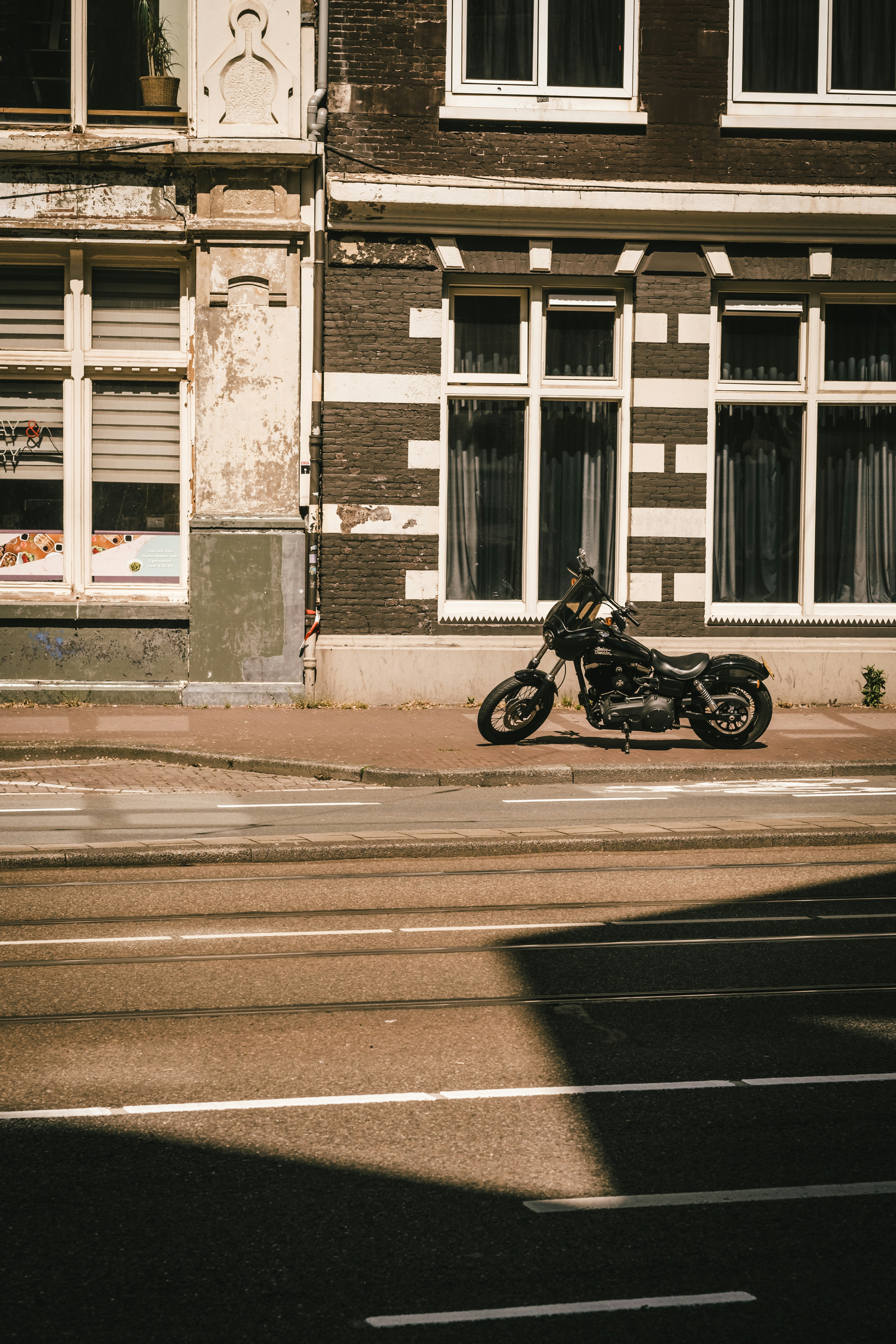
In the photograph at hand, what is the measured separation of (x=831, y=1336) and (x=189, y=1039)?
2.76 meters

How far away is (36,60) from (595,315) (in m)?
6.91

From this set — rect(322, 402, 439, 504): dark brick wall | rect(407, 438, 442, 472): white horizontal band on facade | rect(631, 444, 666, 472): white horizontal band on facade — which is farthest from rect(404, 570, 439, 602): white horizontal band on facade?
rect(631, 444, 666, 472): white horizontal band on facade

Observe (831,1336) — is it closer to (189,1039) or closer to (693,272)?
(189,1039)

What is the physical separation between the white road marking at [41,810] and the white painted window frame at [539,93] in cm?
939

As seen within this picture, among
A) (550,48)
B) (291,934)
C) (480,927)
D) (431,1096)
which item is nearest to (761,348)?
(550,48)

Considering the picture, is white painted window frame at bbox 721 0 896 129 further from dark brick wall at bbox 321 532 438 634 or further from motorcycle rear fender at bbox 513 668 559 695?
motorcycle rear fender at bbox 513 668 559 695

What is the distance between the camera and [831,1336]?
128 inches

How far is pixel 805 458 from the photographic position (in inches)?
669

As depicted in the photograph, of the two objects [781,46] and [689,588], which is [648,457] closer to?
[689,588]

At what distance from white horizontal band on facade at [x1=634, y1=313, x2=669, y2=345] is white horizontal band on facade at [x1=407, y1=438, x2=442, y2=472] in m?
2.61

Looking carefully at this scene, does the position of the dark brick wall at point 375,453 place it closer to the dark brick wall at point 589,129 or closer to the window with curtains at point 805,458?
the dark brick wall at point 589,129

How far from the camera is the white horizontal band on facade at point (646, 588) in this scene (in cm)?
1666

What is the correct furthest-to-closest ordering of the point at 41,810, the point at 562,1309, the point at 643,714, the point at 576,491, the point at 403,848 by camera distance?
the point at 576,491, the point at 643,714, the point at 41,810, the point at 403,848, the point at 562,1309

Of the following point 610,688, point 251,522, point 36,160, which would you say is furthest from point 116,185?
point 610,688
